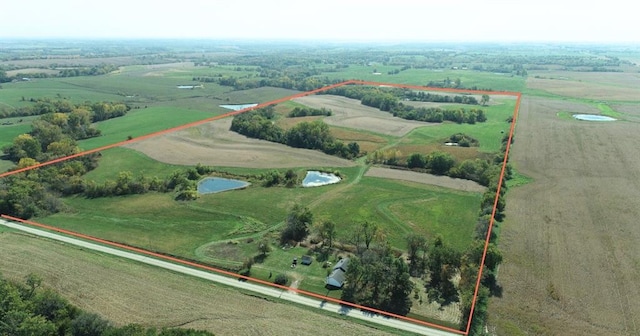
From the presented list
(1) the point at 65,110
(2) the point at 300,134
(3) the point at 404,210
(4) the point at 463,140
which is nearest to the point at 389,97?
(4) the point at 463,140

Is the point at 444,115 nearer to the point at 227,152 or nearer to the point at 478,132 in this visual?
the point at 478,132

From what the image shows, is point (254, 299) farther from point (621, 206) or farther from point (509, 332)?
point (621, 206)

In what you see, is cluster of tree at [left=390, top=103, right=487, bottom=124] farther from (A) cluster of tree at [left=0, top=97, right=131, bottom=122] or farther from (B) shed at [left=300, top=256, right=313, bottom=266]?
(A) cluster of tree at [left=0, top=97, right=131, bottom=122]

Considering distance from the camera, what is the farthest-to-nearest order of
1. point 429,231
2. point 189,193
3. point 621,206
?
1. point 189,193
2. point 621,206
3. point 429,231

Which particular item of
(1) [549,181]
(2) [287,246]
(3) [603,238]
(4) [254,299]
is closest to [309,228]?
(2) [287,246]

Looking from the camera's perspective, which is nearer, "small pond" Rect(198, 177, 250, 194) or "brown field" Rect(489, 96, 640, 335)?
"brown field" Rect(489, 96, 640, 335)

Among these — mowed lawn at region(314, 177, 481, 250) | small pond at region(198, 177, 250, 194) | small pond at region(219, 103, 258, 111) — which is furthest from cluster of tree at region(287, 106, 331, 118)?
mowed lawn at region(314, 177, 481, 250)
